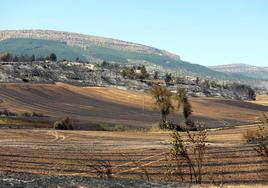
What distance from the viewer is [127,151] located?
183 feet

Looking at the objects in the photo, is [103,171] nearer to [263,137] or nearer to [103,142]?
[263,137]

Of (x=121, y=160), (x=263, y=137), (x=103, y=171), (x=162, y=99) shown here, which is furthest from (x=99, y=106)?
(x=263, y=137)

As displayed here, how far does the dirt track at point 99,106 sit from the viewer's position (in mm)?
127125

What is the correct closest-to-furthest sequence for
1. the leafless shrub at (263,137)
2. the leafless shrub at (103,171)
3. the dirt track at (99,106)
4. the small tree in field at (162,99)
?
1. the leafless shrub at (103,171)
2. the leafless shrub at (263,137)
3. the small tree in field at (162,99)
4. the dirt track at (99,106)

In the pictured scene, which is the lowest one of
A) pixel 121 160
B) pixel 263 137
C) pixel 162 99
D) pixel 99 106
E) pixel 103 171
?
pixel 99 106

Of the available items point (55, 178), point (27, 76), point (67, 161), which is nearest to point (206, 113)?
point (27, 76)

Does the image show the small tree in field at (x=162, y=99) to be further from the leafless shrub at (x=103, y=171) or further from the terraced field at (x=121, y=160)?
the leafless shrub at (x=103, y=171)

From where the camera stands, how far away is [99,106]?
501 ft

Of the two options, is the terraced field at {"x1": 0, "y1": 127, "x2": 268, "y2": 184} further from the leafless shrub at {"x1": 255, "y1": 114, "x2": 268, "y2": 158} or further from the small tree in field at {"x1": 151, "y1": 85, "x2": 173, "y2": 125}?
the small tree in field at {"x1": 151, "y1": 85, "x2": 173, "y2": 125}

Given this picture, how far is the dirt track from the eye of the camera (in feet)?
417

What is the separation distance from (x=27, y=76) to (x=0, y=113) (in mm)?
77559

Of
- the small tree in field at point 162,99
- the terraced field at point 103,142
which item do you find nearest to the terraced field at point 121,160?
the terraced field at point 103,142

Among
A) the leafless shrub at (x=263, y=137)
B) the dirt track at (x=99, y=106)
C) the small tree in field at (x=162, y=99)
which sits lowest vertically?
the dirt track at (x=99, y=106)

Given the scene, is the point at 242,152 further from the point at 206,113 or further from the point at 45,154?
the point at 206,113
